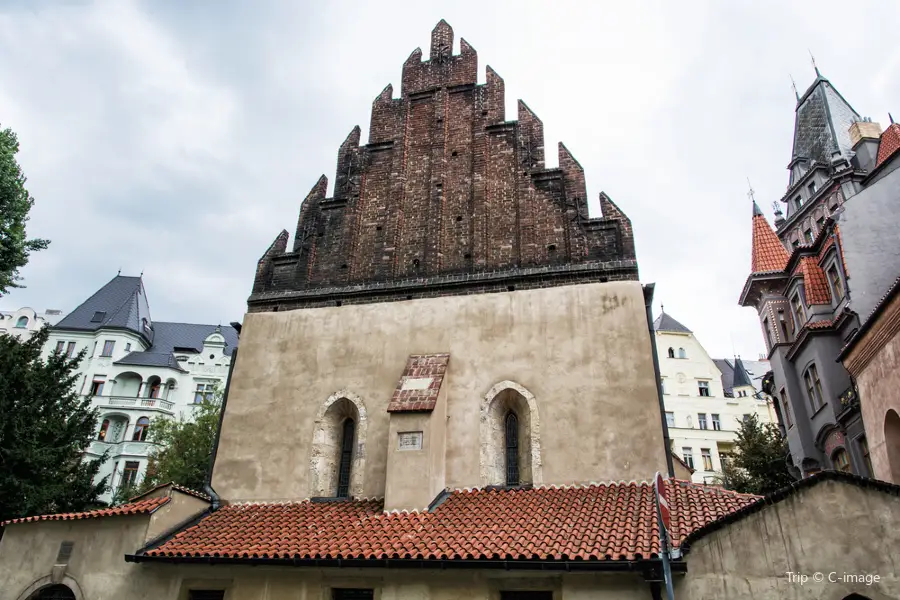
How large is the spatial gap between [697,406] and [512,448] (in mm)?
35182

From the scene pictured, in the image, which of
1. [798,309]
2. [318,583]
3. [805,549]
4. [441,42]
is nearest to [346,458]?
[318,583]

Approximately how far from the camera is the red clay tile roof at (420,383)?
12172 millimetres

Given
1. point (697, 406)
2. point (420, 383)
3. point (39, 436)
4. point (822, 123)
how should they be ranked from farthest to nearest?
point (697, 406) → point (822, 123) → point (39, 436) → point (420, 383)

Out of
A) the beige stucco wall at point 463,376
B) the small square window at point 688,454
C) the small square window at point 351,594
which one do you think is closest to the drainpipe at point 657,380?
the beige stucco wall at point 463,376

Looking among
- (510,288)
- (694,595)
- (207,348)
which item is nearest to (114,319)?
(207,348)

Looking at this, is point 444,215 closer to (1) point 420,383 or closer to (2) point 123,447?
(1) point 420,383

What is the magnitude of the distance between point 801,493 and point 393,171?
40.6 feet

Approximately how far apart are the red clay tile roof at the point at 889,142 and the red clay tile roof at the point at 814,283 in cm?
863

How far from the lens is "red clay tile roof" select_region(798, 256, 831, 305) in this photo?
21.8 metres

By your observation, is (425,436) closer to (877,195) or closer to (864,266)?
(864,266)

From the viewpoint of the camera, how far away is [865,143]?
31.8 metres

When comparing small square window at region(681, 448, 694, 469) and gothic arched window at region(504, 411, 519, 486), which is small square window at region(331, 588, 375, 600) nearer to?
gothic arched window at region(504, 411, 519, 486)

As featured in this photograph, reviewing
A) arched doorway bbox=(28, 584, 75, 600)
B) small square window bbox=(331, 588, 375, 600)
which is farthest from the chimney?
arched doorway bbox=(28, 584, 75, 600)

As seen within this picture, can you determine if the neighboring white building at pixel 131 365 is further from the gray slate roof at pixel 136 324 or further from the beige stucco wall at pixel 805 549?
the beige stucco wall at pixel 805 549
